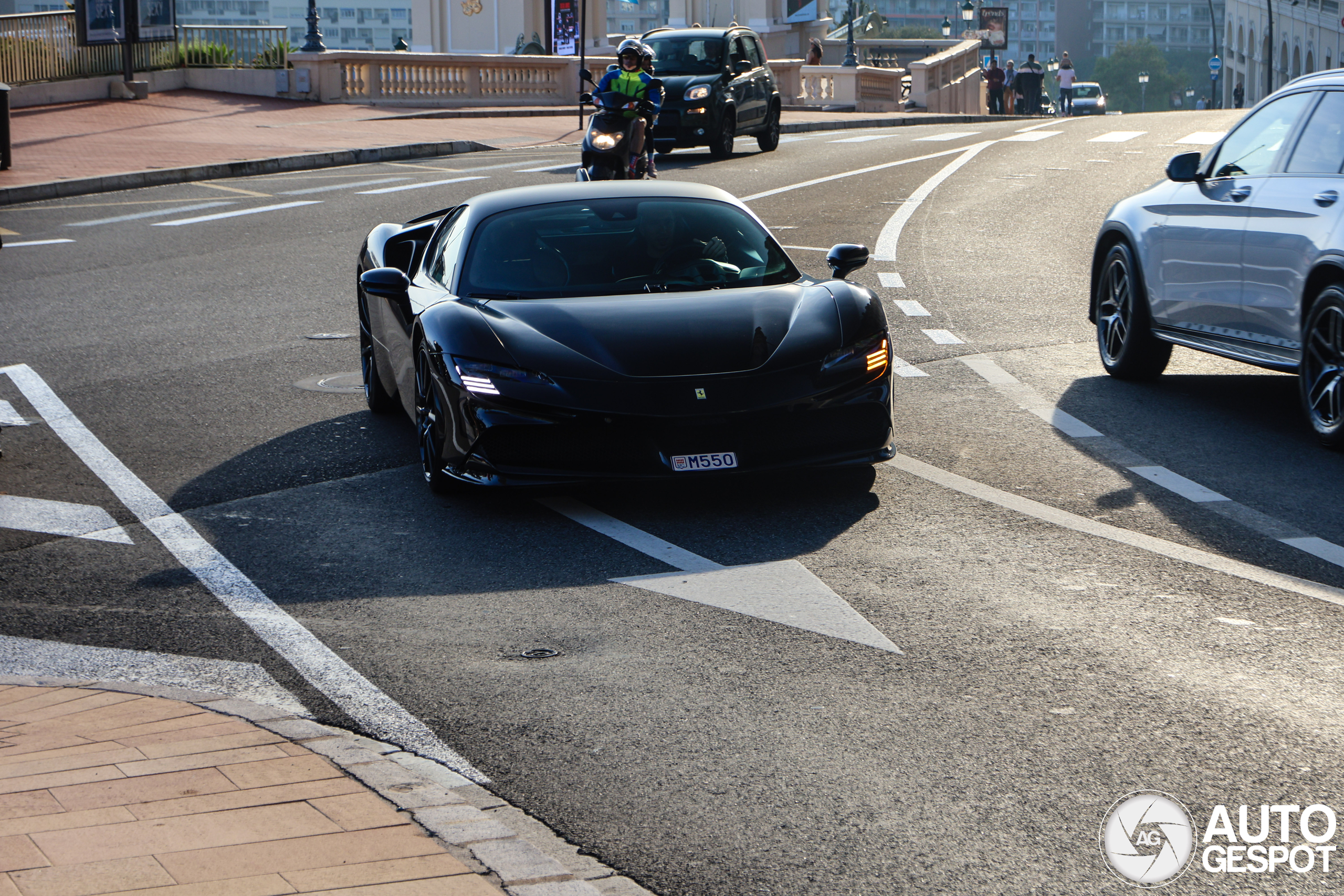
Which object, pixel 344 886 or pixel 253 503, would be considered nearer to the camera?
pixel 344 886

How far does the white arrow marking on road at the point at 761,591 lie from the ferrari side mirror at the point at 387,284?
1952mm

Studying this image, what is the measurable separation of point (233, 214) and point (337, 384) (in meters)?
10.5

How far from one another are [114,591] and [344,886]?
299 centimetres

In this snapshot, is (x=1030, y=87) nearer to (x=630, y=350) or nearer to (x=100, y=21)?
(x=100, y=21)

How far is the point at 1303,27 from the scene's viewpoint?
294 feet

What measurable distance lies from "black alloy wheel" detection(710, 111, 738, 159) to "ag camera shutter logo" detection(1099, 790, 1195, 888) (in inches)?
892

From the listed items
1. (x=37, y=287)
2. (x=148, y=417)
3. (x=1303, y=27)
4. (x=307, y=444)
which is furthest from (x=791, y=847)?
(x=1303, y=27)

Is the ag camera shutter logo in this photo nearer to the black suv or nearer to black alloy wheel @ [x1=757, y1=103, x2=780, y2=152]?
the black suv

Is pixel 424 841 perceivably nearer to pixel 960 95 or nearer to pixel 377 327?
pixel 377 327

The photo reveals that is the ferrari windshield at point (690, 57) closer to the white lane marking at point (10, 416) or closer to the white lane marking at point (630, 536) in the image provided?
the white lane marking at point (10, 416)

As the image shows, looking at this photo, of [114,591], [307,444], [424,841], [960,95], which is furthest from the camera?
[960,95]

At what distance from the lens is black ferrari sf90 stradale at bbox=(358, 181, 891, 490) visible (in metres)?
6.95

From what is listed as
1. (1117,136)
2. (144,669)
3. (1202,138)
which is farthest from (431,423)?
(1117,136)

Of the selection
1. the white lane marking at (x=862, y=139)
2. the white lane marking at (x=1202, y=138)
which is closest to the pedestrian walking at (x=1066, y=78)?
the white lane marking at (x=862, y=139)
